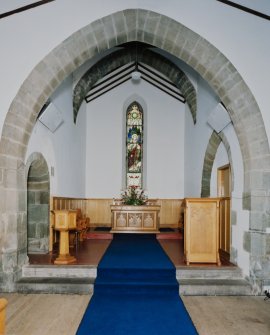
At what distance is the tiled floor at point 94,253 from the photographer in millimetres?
5406

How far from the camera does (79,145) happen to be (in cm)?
1021

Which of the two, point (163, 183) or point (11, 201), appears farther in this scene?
point (163, 183)

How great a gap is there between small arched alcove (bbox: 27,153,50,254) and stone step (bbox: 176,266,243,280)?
107 inches

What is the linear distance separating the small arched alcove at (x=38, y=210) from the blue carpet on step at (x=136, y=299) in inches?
49.9

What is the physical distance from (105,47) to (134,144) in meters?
6.43

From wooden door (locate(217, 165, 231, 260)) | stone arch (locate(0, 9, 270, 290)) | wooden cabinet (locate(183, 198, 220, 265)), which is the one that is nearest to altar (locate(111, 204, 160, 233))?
wooden door (locate(217, 165, 231, 260))

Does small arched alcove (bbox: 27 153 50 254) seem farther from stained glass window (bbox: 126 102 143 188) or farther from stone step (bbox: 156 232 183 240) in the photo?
stained glass window (bbox: 126 102 143 188)

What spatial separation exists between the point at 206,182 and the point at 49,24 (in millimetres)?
4998

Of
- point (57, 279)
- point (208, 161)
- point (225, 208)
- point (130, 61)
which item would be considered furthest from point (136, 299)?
point (130, 61)

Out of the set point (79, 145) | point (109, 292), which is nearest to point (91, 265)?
point (109, 292)

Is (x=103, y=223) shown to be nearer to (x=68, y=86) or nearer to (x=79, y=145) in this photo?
(x=79, y=145)

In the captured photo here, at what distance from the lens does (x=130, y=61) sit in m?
10.3

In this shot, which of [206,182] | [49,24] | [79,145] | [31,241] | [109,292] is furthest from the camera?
[79,145]

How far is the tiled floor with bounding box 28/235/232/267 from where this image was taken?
5.41 meters
